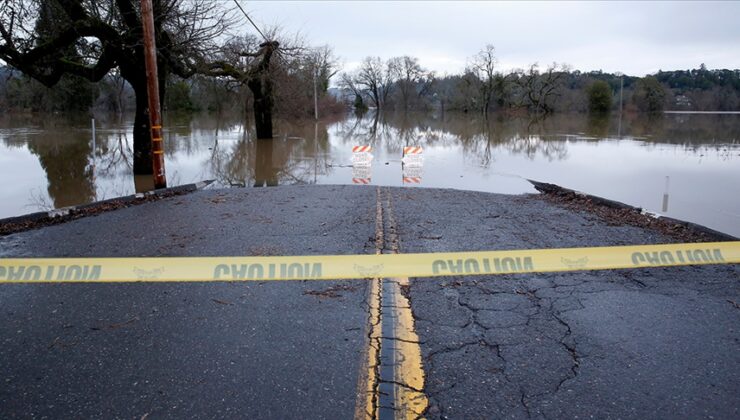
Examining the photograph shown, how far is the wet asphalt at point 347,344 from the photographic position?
3029mm

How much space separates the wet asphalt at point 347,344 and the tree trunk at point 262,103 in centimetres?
2029

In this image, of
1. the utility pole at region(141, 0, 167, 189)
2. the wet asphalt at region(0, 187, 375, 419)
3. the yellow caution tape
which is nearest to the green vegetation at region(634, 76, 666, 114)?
the utility pole at region(141, 0, 167, 189)

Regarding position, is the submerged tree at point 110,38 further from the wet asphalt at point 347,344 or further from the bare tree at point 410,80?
the bare tree at point 410,80

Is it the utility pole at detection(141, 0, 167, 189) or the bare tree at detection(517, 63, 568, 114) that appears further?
the bare tree at detection(517, 63, 568, 114)

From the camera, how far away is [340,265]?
5.06 meters

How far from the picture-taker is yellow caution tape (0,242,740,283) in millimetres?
4688

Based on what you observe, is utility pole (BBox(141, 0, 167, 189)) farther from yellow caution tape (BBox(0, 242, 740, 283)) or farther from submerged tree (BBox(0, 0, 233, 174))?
yellow caution tape (BBox(0, 242, 740, 283))

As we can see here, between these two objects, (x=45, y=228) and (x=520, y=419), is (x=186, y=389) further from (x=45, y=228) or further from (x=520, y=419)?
(x=45, y=228)

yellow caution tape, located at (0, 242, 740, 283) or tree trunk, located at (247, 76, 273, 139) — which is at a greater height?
tree trunk, located at (247, 76, 273, 139)

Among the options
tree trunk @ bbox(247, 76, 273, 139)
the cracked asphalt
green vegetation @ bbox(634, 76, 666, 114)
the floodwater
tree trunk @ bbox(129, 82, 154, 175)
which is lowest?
the cracked asphalt

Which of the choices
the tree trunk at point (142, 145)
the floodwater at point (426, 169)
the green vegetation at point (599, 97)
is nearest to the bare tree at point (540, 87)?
the green vegetation at point (599, 97)

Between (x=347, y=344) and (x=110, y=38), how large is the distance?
13.2 m

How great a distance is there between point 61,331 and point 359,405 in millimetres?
2577

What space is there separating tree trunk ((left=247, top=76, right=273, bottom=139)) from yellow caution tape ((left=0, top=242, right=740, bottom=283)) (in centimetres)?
2095
